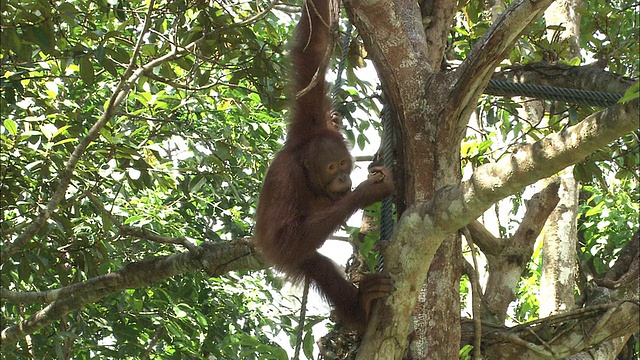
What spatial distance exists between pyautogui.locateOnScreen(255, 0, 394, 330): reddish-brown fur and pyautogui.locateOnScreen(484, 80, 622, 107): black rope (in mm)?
759

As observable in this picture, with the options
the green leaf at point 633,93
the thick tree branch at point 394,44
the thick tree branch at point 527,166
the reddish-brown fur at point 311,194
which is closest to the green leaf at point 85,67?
the reddish-brown fur at point 311,194

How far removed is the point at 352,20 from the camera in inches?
122

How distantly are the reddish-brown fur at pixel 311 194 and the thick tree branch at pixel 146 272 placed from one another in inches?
14.1

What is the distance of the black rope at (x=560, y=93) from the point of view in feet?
10.8

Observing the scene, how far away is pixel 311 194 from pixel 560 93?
4.56 ft

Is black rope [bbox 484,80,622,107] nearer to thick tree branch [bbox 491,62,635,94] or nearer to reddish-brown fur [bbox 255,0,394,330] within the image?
thick tree branch [bbox 491,62,635,94]

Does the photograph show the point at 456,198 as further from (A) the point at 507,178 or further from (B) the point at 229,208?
(B) the point at 229,208

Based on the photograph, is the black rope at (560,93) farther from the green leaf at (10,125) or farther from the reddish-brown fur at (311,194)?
the green leaf at (10,125)

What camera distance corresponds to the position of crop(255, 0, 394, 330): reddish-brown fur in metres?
3.40

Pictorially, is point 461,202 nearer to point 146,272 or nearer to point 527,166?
point 527,166

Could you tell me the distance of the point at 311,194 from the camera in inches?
159

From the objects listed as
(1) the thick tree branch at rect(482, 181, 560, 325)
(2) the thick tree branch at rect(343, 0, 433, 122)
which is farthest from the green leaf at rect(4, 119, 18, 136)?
(1) the thick tree branch at rect(482, 181, 560, 325)

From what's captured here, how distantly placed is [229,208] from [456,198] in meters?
4.13

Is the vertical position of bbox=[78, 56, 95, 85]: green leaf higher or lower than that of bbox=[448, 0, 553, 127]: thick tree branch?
higher
